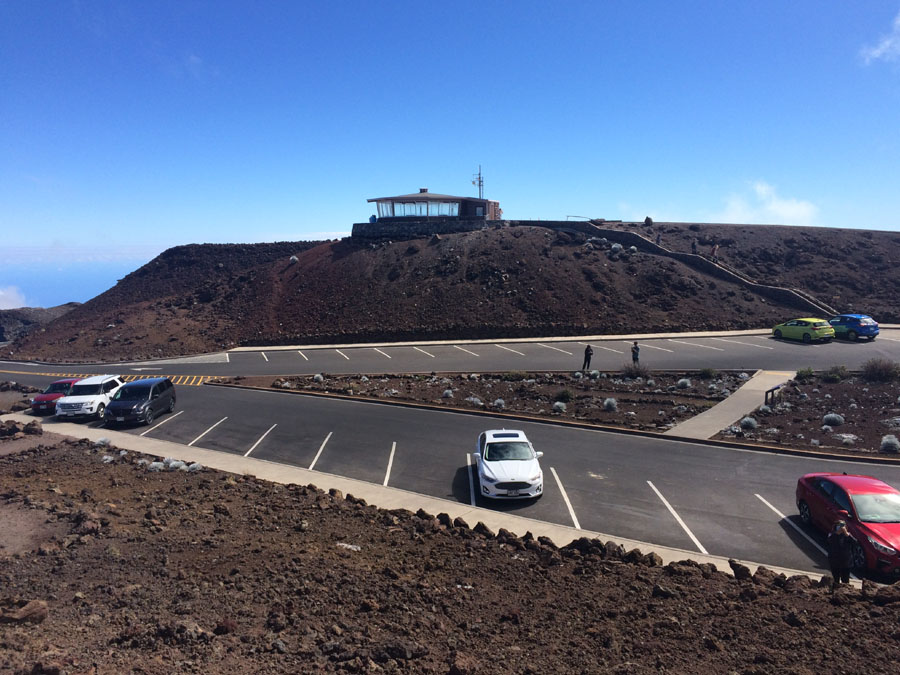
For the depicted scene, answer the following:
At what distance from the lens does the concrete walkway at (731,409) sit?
1669cm

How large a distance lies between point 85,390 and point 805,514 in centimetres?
2501

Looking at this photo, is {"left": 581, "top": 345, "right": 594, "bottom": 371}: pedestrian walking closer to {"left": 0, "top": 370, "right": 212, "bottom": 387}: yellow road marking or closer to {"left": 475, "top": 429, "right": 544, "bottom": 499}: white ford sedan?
{"left": 475, "top": 429, "right": 544, "bottom": 499}: white ford sedan

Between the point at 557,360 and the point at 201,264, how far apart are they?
5532cm

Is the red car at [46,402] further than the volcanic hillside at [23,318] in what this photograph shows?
No

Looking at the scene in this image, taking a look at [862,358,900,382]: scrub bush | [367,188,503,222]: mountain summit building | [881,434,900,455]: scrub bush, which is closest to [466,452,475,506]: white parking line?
[881,434,900,455]: scrub bush

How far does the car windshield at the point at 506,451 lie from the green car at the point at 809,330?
28.2 m

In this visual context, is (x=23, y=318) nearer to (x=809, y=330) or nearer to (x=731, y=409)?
(x=731, y=409)

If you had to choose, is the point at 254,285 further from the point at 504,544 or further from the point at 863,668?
the point at 863,668

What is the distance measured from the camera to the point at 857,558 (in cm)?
877

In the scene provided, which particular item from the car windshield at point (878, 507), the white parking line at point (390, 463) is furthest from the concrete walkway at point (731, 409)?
the white parking line at point (390, 463)

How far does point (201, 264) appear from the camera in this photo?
67375 millimetres

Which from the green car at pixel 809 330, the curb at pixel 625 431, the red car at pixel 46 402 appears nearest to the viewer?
the curb at pixel 625 431

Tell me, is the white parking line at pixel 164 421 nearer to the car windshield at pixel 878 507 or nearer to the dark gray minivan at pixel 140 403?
the dark gray minivan at pixel 140 403

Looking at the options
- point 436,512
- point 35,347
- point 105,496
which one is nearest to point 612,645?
point 436,512
